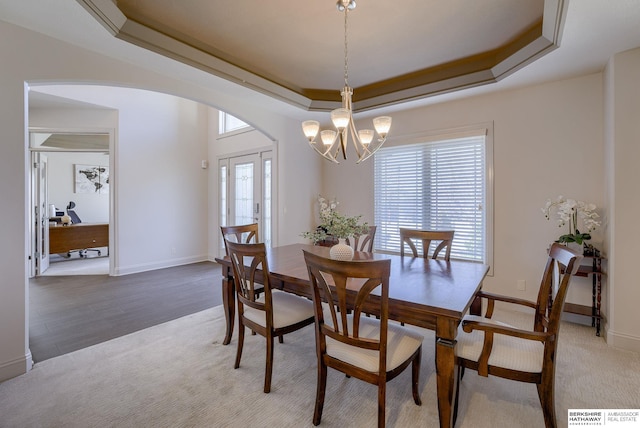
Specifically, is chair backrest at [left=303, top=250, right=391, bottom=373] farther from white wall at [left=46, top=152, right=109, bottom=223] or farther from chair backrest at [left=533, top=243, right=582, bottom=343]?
white wall at [left=46, top=152, right=109, bottom=223]

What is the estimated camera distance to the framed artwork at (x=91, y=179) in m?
7.84

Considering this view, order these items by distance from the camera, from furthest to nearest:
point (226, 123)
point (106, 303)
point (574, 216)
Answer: point (226, 123) < point (106, 303) < point (574, 216)

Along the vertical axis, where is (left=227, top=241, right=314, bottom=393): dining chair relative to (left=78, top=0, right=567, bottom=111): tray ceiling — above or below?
below

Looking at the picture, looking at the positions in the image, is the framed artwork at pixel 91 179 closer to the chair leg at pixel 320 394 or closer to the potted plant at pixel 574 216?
the chair leg at pixel 320 394

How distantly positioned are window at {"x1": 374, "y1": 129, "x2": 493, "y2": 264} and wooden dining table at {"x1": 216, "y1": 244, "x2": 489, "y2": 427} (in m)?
1.48

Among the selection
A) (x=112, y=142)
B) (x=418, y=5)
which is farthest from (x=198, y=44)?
(x=112, y=142)

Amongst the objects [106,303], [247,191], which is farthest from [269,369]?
[247,191]

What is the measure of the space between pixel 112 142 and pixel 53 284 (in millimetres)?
2381

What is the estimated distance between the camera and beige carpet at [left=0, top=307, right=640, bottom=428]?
1.71 meters

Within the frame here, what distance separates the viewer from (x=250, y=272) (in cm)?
205

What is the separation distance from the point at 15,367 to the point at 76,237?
483 centimetres

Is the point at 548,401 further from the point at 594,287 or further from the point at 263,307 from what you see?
the point at 594,287

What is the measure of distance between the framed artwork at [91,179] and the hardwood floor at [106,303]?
402 centimetres

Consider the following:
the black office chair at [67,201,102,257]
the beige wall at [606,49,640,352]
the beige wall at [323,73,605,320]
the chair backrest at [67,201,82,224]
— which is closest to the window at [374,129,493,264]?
the beige wall at [323,73,605,320]
